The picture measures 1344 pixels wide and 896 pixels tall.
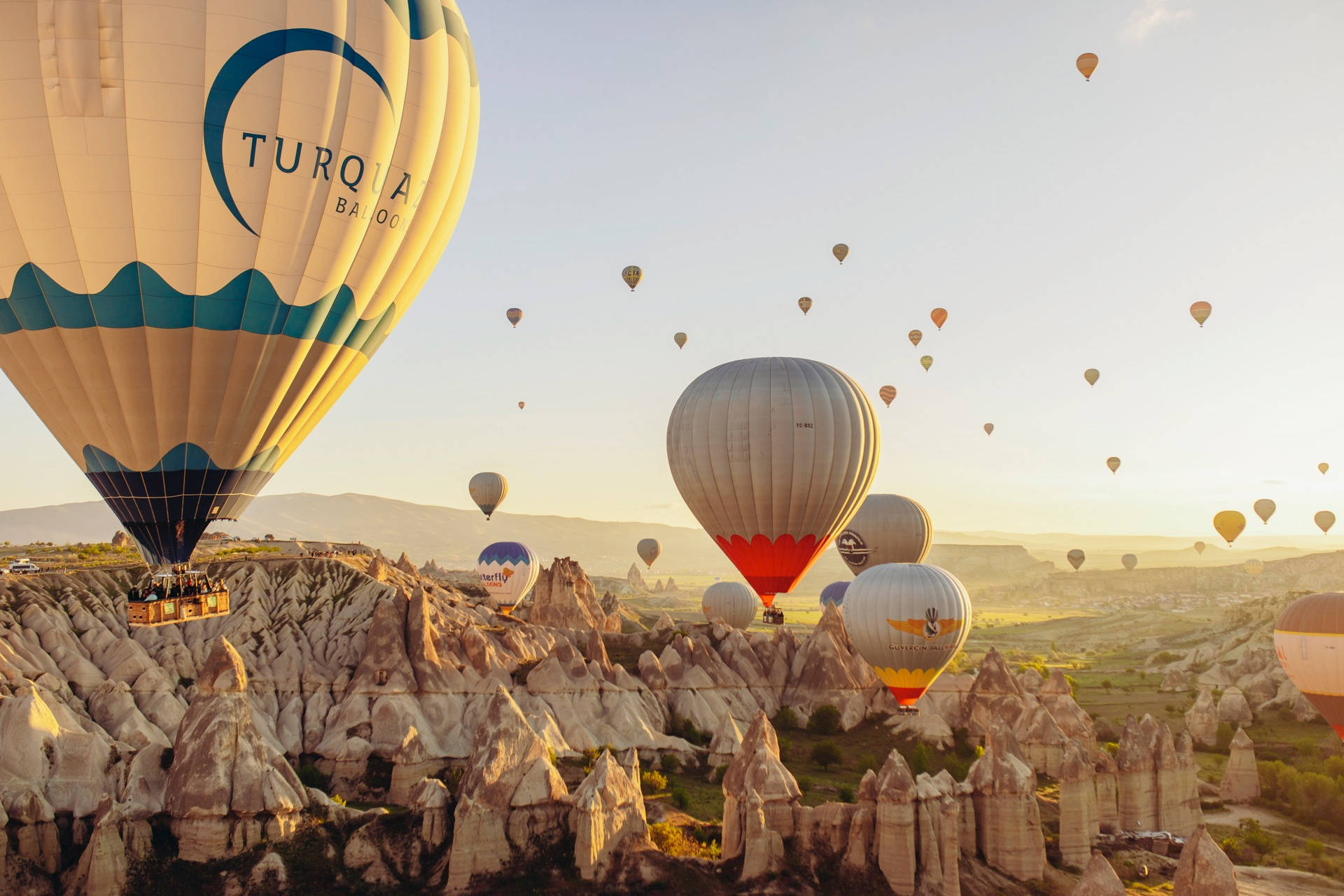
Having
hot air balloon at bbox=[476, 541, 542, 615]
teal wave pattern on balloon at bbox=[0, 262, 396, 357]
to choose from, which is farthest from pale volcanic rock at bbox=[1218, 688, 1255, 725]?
teal wave pattern on balloon at bbox=[0, 262, 396, 357]

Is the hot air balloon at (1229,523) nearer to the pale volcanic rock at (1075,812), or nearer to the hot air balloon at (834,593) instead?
the hot air balloon at (834,593)

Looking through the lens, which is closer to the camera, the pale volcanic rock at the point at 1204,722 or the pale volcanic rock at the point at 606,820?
the pale volcanic rock at the point at 606,820

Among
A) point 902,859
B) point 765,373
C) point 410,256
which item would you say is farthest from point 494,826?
point 765,373

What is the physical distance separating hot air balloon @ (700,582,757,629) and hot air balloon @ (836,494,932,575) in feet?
68.1

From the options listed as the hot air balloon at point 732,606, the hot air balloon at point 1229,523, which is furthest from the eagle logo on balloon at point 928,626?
the hot air balloon at point 1229,523

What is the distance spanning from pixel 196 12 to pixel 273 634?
124 ft

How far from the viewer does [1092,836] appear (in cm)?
4338

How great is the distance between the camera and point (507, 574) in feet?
308

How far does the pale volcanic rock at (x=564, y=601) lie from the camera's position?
3113 inches

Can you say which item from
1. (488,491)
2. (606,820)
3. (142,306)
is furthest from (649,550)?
(142,306)

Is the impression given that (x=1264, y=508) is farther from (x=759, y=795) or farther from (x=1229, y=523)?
(x=759, y=795)

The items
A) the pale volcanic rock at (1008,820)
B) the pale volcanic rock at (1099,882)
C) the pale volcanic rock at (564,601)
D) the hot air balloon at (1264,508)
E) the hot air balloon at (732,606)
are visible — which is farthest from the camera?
the hot air balloon at (1264,508)

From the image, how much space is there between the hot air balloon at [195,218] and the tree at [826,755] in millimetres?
38637

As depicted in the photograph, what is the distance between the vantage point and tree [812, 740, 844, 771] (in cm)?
5775
